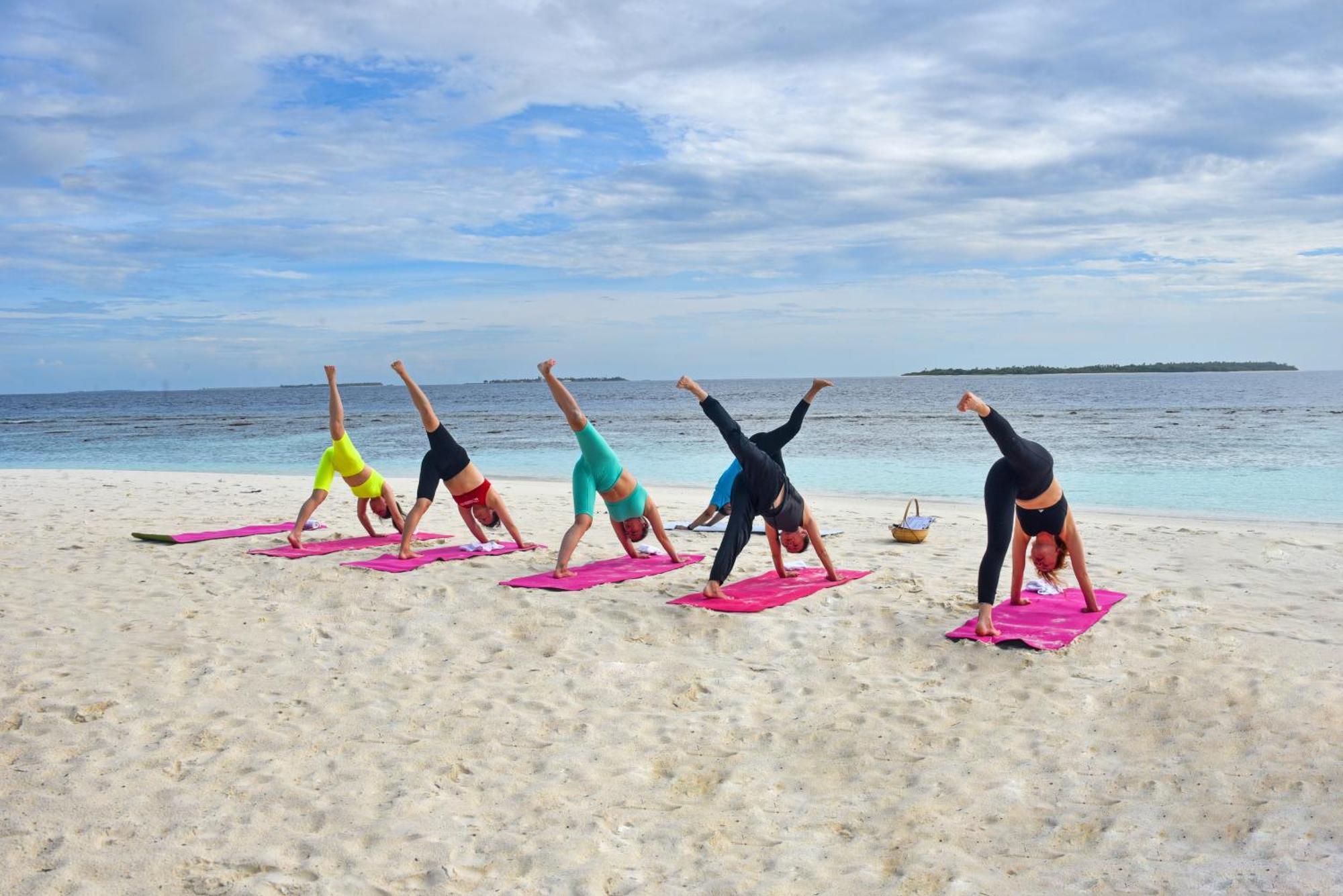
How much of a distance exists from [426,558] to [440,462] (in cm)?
87

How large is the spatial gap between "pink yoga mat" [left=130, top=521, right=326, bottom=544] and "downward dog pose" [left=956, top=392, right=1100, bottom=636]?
7437mm

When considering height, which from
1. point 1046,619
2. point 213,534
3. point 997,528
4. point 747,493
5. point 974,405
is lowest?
point 1046,619

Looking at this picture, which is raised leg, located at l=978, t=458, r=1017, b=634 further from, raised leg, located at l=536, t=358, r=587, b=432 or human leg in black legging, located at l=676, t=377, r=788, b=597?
raised leg, located at l=536, t=358, r=587, b=432

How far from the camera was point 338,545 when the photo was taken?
9.16m

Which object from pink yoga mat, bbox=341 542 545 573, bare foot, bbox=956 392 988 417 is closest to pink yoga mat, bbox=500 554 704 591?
pink yoga mat, bbox=341 542 545 573

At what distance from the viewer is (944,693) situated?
16.8 ft

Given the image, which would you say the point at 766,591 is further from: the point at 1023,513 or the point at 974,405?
the point at 974,405

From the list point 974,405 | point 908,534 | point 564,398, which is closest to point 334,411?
point 564,398

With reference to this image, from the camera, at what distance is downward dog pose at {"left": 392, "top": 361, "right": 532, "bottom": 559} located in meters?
8.39

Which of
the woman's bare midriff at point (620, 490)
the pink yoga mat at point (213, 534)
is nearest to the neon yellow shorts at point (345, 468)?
the pink yoga mat at point (213, 534)

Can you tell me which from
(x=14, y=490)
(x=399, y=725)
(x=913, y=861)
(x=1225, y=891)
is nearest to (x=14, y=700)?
(x=399, y=725)

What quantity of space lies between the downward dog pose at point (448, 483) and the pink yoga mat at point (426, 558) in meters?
0.14

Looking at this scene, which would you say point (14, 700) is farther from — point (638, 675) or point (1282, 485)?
point (1282, 485)

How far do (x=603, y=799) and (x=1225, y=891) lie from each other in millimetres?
2328
